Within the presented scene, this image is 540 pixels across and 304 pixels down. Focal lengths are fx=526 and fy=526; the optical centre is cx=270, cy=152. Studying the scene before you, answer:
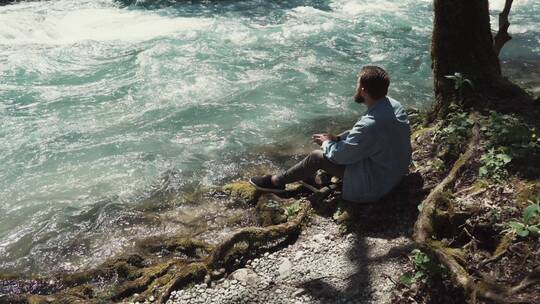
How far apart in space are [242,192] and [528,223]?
464 cm

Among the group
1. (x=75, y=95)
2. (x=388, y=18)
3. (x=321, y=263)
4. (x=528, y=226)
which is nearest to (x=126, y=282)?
(x=321, y=263)

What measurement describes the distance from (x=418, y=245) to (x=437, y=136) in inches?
114

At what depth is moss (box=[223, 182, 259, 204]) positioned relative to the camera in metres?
8.20

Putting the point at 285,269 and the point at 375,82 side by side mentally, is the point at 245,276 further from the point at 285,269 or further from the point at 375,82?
the point at 375,82

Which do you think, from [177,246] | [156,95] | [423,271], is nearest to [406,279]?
[423,271]

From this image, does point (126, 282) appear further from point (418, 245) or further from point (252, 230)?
point (418, 245)

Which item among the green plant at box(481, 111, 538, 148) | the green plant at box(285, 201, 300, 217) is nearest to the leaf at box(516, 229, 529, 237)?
the green plant at box(481, 111, 538, 148)

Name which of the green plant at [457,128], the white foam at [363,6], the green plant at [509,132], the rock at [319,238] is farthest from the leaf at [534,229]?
the white foam at [363,6]

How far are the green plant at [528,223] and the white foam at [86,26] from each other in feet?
47.1

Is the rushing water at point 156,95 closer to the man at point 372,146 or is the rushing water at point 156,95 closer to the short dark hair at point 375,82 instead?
the man at point 372,146

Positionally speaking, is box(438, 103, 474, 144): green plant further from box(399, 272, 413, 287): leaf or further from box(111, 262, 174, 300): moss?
box(111, 262, 174, 300): moss

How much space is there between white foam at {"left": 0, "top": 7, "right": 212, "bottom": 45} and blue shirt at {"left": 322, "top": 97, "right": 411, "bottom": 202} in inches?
476

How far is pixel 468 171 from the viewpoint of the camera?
626cm

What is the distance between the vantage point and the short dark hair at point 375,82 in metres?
6.22
